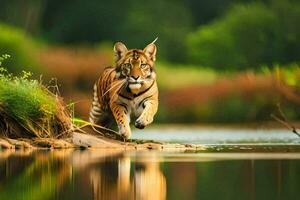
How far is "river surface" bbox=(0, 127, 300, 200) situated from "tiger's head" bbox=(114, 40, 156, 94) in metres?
1.05

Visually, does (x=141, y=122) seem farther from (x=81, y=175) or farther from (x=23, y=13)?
(x=23, y=13)

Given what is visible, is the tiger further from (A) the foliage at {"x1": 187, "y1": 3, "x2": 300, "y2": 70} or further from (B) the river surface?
(A) the foliage at {"x1": 187, "y1": 3, "x2": 300, "y2": 70}

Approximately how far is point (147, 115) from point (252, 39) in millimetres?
16263

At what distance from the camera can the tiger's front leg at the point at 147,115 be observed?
14.8 meters

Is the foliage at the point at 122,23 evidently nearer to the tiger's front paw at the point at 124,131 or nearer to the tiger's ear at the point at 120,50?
the tiger's ear at the point at 120,50

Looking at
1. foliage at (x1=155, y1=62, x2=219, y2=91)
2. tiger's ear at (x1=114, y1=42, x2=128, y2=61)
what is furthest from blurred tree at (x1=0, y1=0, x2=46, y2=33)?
tiger's ear at (x1=114, y1=42, x2=128, y2=61)

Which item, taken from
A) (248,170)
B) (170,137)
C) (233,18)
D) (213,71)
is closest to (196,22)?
(233,18)

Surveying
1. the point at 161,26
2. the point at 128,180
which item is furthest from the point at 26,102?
the point at 161,26

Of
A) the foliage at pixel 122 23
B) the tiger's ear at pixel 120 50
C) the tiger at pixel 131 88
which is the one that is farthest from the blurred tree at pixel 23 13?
the tiger at pixel 131 88

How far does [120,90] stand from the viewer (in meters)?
15.6

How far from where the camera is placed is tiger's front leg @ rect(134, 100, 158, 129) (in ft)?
48.6

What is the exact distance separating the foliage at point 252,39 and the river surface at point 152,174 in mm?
14441

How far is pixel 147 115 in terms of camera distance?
591 inches

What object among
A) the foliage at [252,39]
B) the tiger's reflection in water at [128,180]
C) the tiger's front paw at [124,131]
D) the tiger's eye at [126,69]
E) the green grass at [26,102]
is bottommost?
the tiger's reflection in water at [128,180]
